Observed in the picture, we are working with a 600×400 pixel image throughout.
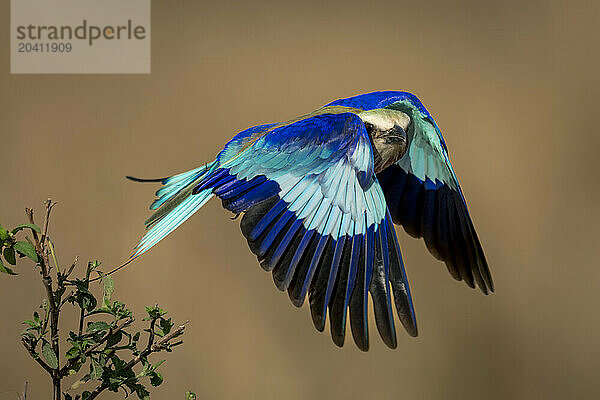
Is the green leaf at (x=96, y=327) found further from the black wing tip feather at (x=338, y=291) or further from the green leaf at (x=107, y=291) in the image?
the black wing tip feather at (x=338, y=291)

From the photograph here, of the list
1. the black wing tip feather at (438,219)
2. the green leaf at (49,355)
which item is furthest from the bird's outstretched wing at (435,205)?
the green leaf at (49,355)

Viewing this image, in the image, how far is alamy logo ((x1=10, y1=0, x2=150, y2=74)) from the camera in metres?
0.97

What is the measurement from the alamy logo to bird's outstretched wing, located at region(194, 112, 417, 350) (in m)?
0.48

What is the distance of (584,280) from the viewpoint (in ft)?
3.44

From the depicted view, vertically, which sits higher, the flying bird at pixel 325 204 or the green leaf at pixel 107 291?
the flying bird at pixel 325 204

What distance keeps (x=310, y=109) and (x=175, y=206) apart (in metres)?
0.42

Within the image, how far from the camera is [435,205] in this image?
73 centimetres

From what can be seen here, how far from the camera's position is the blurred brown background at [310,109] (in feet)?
3.29

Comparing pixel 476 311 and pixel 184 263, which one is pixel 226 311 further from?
pixel 476 311

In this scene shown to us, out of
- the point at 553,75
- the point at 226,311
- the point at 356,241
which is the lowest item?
the point at 226,311

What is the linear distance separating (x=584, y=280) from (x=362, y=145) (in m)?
0.66

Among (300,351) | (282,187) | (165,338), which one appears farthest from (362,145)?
(300,351)

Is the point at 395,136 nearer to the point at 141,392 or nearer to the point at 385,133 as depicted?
the point at 385,133

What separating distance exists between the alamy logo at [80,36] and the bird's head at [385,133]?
0.51 m
